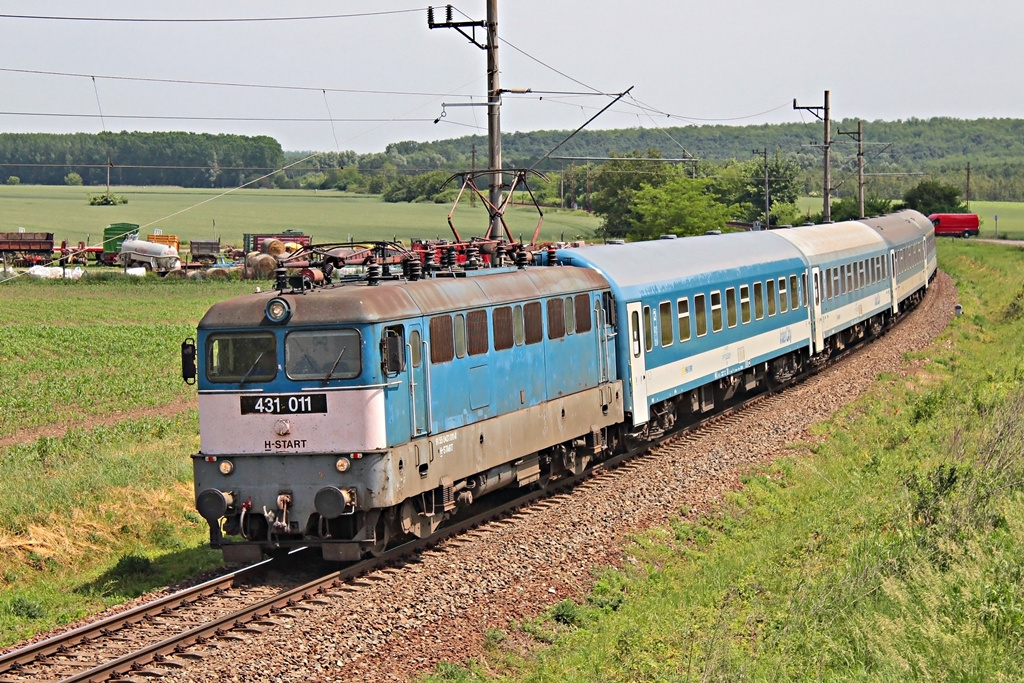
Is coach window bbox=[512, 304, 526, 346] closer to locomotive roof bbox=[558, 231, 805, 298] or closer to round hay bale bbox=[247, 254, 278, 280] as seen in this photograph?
locomotive roof bbox=[558, 231, 805, 298]

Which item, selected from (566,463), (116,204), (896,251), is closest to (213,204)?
(116,204)

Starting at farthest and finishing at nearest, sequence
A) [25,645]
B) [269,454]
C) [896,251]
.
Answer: [896,251], [269,454], [25,645]

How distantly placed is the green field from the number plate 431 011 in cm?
5845

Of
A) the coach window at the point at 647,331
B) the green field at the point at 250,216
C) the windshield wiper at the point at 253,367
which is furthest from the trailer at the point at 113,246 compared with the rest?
the windshield wiper at the point at 253,367

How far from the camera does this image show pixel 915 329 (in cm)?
3884

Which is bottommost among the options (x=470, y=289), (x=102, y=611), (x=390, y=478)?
(x=102, y=611)

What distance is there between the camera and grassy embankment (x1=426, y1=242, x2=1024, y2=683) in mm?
9992

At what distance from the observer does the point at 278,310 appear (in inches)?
538

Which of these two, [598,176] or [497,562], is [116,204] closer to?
[598,176]

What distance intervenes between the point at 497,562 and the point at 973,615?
565 centimetres

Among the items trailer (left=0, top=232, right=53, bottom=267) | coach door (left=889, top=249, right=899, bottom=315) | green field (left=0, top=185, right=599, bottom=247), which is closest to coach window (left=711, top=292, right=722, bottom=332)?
coach door (left=889, top=249, right=899, bottom=315)

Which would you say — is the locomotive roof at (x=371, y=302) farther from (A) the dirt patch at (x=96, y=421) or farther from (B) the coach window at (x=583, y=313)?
(A) the dirt patch at (x=96, y=421)

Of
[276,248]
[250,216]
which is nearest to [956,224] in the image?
[250,216]

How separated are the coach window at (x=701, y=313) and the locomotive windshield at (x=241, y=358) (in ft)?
36.5
